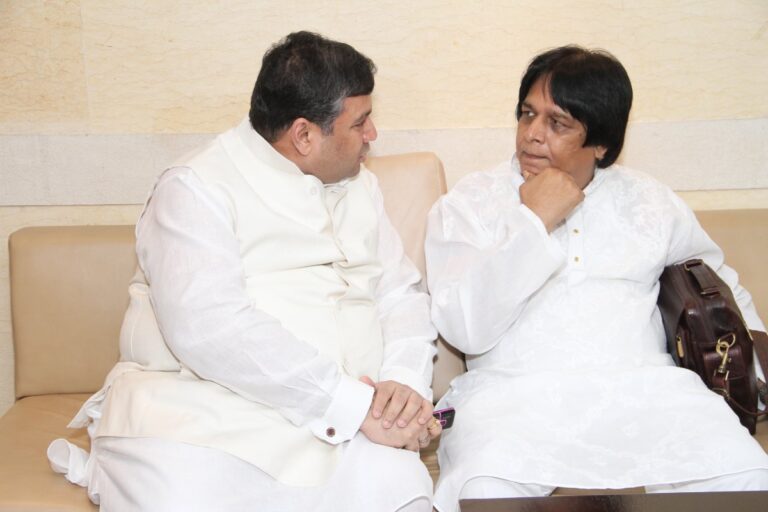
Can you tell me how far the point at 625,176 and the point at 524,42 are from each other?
73cm

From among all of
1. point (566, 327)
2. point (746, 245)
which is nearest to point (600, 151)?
point (566, 327)

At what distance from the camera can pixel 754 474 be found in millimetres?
2168

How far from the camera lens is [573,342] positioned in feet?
8.29

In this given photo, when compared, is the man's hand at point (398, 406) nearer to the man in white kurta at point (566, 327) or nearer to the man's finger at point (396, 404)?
the man's finger at point (396, 404)

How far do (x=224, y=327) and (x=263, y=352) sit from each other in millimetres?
120

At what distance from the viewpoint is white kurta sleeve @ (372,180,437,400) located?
8.11 ft

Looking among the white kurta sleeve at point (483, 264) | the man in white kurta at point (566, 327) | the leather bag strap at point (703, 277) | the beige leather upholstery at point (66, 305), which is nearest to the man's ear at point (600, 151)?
the man in white kurta at point (566, 327)

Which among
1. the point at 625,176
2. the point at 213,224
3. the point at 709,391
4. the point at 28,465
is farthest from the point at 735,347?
the point at 28,465

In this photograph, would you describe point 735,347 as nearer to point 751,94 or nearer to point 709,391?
point 709,391

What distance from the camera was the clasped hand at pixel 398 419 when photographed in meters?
2.25

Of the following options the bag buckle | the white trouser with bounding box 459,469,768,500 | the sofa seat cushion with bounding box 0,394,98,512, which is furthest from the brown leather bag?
the sofa seat cushion with bounding box 0,394,98,512

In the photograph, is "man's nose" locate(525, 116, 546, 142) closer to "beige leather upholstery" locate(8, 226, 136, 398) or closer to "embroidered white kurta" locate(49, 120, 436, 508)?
"embroidered white kurta" locate(49, 120, 436, 508)

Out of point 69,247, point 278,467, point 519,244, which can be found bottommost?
point 278,467

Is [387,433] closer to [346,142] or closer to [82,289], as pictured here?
[346,142]
